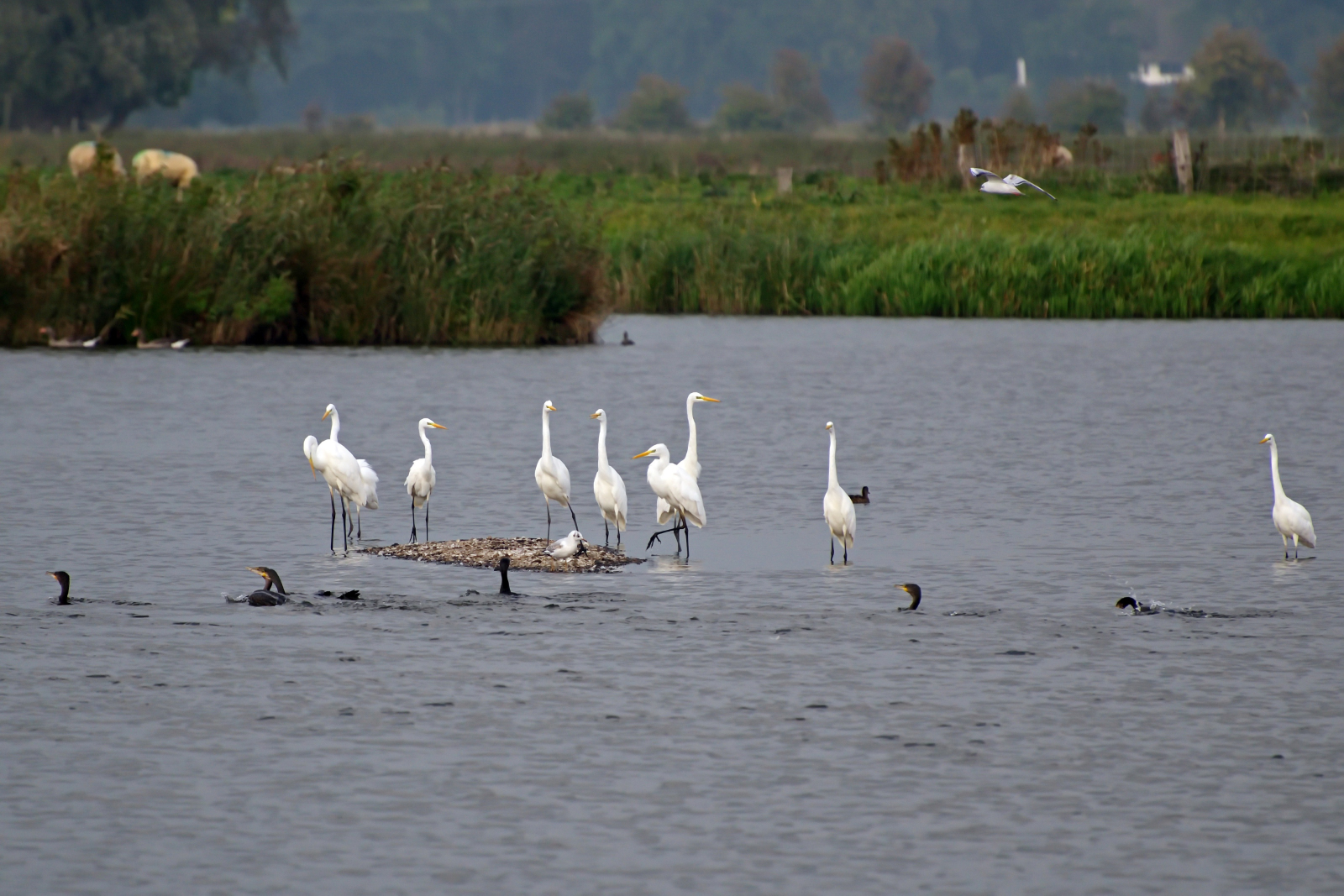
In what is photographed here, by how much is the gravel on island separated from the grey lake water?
21 cm

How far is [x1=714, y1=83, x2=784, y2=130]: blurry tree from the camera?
125062mm

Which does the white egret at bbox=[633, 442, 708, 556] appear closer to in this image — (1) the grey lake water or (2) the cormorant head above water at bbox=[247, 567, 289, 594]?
(1) the grey lake water

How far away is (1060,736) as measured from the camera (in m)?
9.09

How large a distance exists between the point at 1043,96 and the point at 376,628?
15995 cm

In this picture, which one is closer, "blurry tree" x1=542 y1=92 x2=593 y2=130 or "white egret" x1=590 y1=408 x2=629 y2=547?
"white egret" x1=590 y1=408 x2=629 y2=547

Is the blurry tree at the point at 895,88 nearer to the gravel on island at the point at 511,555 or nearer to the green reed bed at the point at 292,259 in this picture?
the green reed bed at the point at 292,259

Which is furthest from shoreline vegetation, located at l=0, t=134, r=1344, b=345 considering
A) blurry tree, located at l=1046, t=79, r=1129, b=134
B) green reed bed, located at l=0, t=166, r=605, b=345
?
blurry tree, located at l=1046, t=79, r=1129, b=134

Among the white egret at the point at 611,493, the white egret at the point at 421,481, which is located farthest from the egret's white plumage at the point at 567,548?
the white egret at the point at 421,481

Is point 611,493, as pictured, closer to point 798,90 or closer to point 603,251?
point 603,251

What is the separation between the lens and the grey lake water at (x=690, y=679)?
7.53 m

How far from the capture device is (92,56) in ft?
241

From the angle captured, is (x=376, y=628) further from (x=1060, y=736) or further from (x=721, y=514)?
(x=721, y=514)

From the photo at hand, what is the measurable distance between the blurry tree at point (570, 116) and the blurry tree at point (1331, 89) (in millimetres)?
41328

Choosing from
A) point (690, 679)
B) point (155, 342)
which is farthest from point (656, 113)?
point (690, 679)
